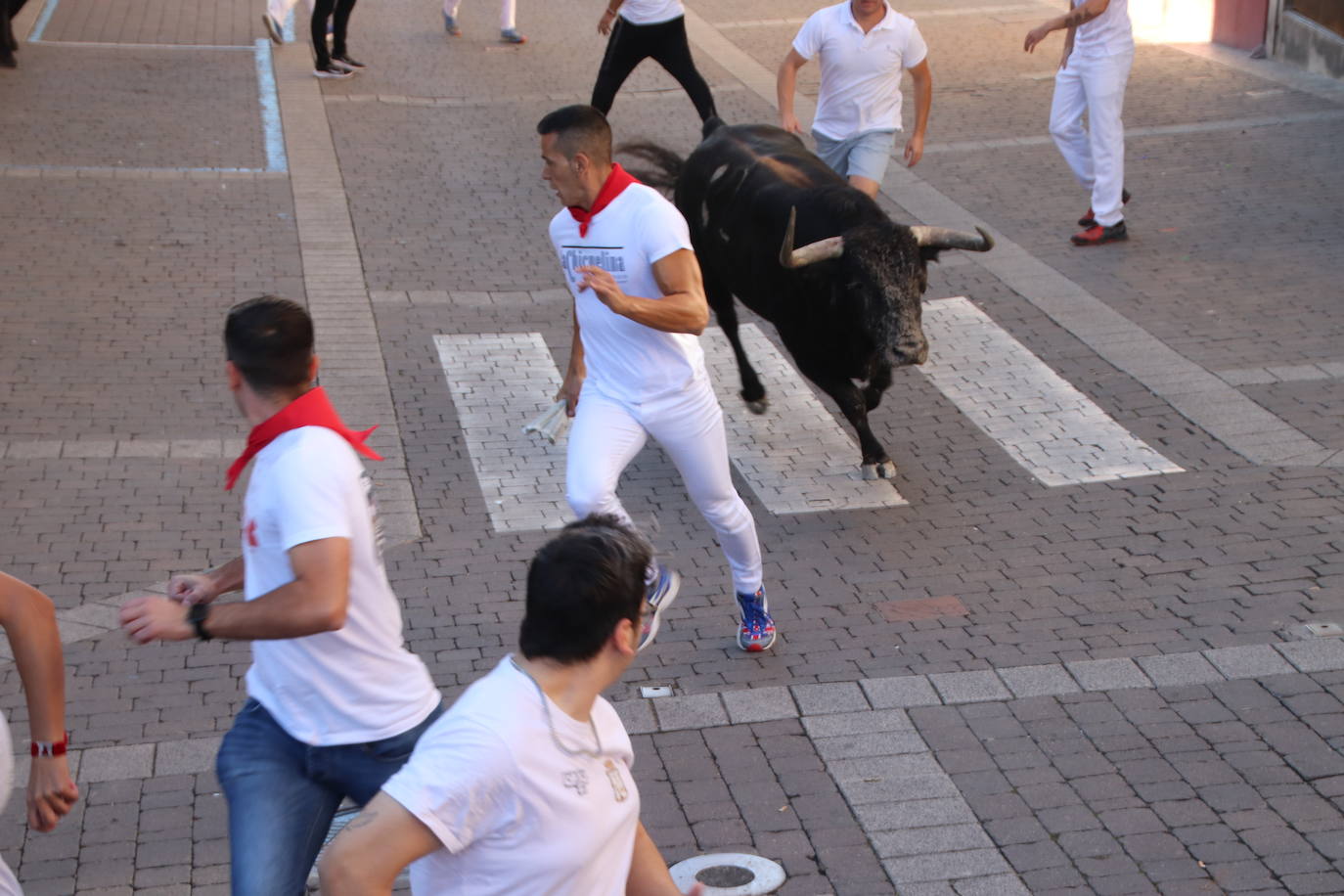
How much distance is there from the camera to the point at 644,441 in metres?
5.75

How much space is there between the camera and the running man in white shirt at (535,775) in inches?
107

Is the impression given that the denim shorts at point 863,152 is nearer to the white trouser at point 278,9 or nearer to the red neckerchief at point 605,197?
the red neckerchief at point 605,197

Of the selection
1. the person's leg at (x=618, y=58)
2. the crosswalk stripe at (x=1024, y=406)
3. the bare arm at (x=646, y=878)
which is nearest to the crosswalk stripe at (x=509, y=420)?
the crosswalk stripe at (x=1024, y=406)

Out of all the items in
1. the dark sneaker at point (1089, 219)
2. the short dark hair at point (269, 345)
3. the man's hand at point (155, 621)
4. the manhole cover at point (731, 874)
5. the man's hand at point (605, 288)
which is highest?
the short dark hair at point (269, 345)

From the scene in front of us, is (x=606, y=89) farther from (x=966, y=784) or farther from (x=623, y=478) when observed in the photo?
(x=966, y=784)

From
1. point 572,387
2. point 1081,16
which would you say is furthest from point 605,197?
point 1081,16

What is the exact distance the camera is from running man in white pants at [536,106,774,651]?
5434mm

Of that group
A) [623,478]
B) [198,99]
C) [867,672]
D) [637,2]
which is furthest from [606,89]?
[867,672]

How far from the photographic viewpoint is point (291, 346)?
359 cm

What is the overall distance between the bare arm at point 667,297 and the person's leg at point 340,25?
12.0 meters

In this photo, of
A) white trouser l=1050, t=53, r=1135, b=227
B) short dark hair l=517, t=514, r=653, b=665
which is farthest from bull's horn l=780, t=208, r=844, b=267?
short dark hair l=517, t=514, r=653, b=665

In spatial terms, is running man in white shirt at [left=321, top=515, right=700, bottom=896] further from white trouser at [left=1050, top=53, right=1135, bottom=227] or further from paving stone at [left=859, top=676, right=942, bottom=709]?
white trouser at [left=1050, top=53, right=1135, bottom=227]

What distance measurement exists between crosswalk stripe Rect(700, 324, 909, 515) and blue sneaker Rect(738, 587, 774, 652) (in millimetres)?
1546

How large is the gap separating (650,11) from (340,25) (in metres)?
5.11
